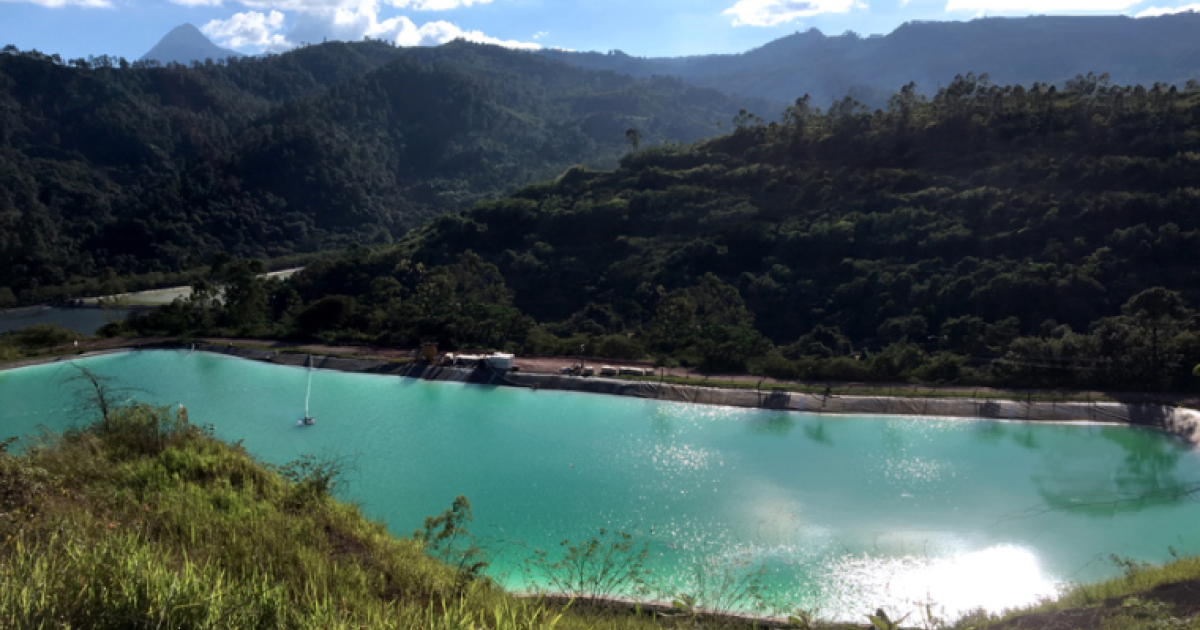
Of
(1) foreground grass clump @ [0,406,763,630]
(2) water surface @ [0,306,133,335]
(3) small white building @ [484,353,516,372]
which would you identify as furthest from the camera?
(2) water surface @ [0,306,133,335]

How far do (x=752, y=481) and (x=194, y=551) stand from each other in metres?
8.65

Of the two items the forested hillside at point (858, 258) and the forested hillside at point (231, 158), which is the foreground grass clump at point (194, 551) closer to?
the forested hillside at point (858, 258)

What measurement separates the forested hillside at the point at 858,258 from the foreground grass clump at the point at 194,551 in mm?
12428

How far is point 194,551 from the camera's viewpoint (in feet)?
13.1

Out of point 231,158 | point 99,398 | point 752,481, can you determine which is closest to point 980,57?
point 231,158

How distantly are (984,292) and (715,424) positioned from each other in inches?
416

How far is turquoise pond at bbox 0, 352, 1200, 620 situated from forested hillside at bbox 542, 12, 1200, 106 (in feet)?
398

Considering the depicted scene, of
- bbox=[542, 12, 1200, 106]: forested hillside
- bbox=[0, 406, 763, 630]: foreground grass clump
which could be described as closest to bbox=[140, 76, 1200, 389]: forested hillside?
bbox=[0, 406, 763, 630]: foreground grass clump

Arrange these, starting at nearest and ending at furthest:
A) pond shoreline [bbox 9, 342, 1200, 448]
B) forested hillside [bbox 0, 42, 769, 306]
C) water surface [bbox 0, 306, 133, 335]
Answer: pond shoreline [bbox 9, 342, 1200, 448], water surface [bbox 0, 306, 133, 335], forested hillside [bbox 0, 42, 769, 306]

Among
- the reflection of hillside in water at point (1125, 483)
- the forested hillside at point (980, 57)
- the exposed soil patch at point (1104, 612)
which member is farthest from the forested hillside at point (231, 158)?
the forested hillside at point (980, 57)

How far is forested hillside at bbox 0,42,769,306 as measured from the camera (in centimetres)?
4181

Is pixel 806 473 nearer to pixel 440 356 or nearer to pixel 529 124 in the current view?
pixel 440 356

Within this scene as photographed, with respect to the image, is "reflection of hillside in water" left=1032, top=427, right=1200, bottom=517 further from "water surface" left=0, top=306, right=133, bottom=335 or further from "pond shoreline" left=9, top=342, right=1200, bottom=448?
"water surface" left=0, top=306, right=133, bottom=335

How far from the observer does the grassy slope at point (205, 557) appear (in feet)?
9.56
